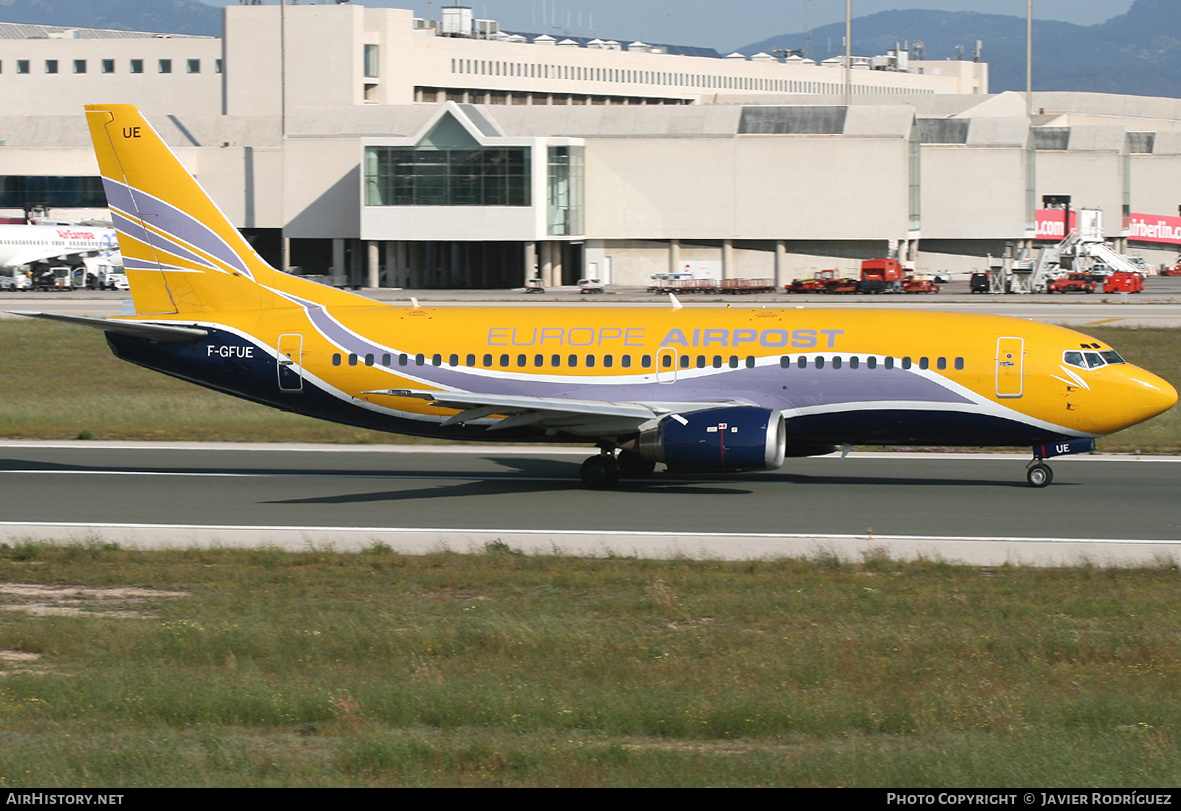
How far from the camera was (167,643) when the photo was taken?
15.7m

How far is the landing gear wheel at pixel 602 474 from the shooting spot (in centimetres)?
2939

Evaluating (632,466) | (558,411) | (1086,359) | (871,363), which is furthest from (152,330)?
(1086,359)

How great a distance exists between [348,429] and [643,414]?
1469 cm

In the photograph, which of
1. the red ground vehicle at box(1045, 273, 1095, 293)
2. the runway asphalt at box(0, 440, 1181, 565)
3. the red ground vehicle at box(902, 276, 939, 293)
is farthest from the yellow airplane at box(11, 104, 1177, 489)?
the red ground vehicle at box(1045, 273, 1095, 293)

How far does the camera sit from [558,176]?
111 metres

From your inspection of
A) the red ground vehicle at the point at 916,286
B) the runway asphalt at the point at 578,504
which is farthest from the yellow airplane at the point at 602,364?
the red ground vehicle at the point at 916,286

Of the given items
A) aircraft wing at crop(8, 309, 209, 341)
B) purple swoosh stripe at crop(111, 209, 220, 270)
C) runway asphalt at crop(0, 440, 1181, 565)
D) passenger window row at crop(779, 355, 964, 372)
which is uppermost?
purple swoosh stripe at crop(111, 209, 220, 270)

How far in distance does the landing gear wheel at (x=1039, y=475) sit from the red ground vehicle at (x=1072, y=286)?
7638 cm

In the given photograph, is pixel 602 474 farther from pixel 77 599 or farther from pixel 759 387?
pixel 77 599

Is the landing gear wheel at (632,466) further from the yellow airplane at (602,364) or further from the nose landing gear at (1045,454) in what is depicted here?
the nose landing gear at (1045,454)

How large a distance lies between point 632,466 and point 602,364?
2.68 m

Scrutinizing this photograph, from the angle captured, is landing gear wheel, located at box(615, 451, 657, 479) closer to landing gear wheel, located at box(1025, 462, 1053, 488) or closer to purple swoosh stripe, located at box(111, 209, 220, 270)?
landing gear wheel, located at box(1025, 462, 1053, 488)

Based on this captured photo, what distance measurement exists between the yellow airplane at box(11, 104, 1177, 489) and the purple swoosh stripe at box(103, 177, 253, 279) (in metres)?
0.05

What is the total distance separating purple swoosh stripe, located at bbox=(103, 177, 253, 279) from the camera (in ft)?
102
